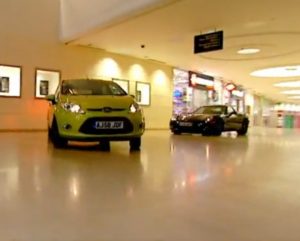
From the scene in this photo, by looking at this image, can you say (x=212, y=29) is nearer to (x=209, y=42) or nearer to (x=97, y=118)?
(x=209, y=42)

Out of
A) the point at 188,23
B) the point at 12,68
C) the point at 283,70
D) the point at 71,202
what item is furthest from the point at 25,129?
the point at 283,70

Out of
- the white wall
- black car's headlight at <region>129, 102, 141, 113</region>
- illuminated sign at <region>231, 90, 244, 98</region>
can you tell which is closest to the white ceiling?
the white wall

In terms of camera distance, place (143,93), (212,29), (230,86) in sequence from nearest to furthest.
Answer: (212,29)
(143,93)
(230,86)

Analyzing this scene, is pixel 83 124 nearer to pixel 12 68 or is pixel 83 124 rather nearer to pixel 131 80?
pixel 12 68

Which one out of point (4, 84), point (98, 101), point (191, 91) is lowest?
point (98, 101)

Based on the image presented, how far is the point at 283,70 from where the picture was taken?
1576 cm

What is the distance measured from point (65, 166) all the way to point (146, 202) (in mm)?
1666

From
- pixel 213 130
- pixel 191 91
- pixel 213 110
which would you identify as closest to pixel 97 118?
pixel 213 130

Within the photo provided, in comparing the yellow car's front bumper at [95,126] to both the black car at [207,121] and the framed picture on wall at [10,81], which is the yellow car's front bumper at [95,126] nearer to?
the black car at [207,121]

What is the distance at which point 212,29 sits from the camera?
9.38 meters

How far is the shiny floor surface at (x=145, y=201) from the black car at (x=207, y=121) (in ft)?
20.4

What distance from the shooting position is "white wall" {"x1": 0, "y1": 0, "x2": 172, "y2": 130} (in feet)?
33.0

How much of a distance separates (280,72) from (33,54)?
1128cm

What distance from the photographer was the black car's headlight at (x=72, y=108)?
502 cm
